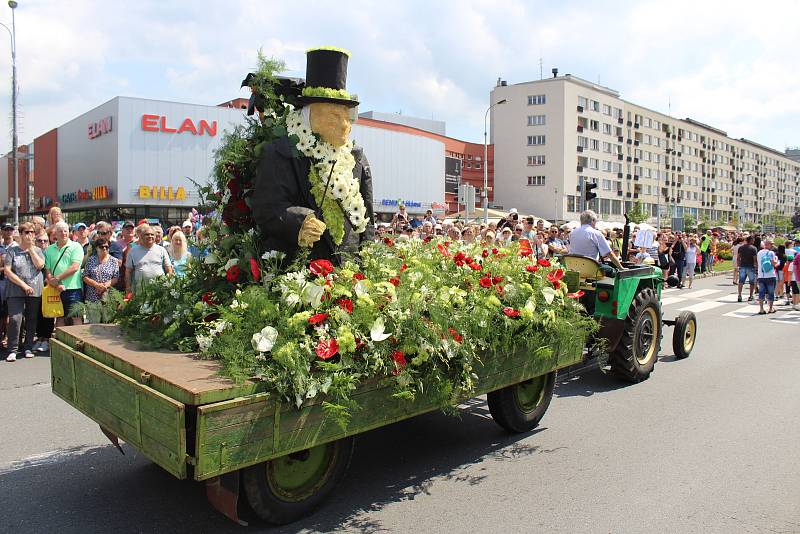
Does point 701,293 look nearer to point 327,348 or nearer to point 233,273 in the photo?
point 233,273

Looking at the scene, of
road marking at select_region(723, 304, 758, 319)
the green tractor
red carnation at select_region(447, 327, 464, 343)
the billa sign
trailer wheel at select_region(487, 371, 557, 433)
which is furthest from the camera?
the billa sign

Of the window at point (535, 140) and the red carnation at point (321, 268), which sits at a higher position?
the window at point (535, 140)

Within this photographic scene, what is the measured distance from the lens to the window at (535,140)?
6769 centimetres

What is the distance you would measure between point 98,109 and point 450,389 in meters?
34.1

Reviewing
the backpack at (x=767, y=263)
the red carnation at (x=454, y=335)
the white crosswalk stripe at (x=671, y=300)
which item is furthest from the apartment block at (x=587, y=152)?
the red carnation at (x=454, y=335)

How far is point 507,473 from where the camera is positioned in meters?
4.66

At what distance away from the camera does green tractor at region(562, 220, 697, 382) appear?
7.07 meters

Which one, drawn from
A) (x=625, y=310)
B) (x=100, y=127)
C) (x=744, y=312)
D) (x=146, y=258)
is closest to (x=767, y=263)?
(x=744, y=312)

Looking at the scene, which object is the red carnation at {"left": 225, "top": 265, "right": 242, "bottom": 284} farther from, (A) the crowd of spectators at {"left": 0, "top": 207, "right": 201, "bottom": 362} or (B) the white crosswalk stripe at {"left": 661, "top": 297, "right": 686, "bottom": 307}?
(B) the white crosswalk stripe at {"left": 661, "top": 297, "right": 686, "bottom": 307}

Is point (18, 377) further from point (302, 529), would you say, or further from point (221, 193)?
point (302, 529)

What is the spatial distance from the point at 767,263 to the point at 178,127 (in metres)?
26.3

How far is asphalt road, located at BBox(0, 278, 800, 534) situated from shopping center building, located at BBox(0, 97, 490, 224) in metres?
19.6

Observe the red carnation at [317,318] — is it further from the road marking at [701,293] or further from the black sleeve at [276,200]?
the road marking at [701,293]

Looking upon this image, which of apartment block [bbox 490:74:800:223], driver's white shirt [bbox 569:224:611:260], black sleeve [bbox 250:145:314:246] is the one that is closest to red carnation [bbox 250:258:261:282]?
black sleeve [bbox 250:145:314:246]
